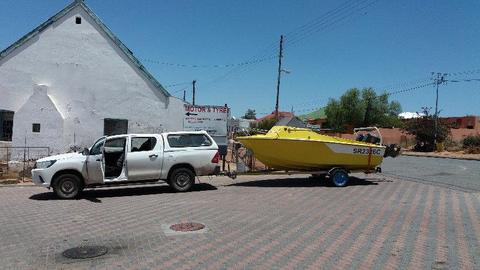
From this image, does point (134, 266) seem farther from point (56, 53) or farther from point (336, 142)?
point (56, 53)

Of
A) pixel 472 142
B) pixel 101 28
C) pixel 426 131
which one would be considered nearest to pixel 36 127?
pixel 101 28

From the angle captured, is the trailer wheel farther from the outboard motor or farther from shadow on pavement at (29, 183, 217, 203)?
shadow on pavement at (29, 183, 217, 203)

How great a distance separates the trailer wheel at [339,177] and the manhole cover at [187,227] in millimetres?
A: 6794

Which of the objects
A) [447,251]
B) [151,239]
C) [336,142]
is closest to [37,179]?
[151,239]

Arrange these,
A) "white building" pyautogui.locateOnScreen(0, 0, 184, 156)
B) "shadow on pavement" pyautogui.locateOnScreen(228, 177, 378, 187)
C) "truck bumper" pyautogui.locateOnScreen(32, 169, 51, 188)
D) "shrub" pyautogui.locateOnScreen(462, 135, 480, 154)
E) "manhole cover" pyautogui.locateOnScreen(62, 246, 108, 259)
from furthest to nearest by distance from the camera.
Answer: "shrub" pyautogui.locateOnScreen(462, 135, 480, 154) < "white building" pyautogui.locateOnScreen(0, 0, 184, 156) < "shadow on pavement" pyautogui.locateOnScreen(228, 177, 378, 187) < "truck bumper" pyautogui.locateOnScreen(32, 169, 51, 188) < "manhole cover" pyautogui.locateOnScreen(62, 246, 108, 259)

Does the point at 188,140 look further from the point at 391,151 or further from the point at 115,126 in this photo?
the point at 115,126

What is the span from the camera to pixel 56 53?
2245 cm

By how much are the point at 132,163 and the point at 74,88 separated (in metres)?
11.4

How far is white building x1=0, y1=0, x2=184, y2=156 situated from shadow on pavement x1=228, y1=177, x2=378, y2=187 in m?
9.88

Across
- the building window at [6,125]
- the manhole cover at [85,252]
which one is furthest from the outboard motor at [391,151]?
the building window at [6,125]

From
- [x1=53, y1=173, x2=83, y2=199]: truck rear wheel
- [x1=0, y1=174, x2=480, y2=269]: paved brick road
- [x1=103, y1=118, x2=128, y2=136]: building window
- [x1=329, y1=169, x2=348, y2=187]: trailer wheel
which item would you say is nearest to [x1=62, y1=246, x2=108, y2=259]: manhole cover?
[x1=0, y1=174, x2=480, y2=269]: paved brick road

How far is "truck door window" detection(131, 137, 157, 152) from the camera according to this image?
13047 mm

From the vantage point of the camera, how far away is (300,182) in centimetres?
1576

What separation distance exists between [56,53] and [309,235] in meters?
18.4
